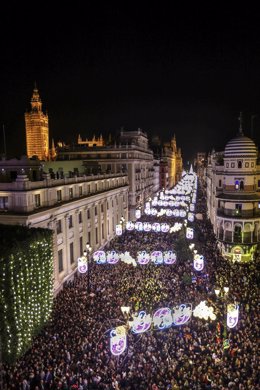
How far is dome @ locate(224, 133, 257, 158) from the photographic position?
41.1 metres

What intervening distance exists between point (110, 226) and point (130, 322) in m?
31.5

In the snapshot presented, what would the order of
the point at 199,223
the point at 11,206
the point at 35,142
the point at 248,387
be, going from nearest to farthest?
the point at 248,387, the point at 11,206, the point at 199,223, the point at 35,142

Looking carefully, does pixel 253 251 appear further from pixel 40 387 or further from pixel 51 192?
pixel 40 387

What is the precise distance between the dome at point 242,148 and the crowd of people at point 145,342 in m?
15.9

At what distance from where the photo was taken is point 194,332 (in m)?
22.3

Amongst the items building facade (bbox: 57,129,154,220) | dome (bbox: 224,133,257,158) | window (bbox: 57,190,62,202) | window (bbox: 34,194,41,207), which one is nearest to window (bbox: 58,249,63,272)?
window (bbox: 57,190,62,202)

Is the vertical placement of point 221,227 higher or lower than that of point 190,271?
higher

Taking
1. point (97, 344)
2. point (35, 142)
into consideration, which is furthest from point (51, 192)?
point (35, 142)

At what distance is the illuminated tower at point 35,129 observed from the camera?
12569 centimetres

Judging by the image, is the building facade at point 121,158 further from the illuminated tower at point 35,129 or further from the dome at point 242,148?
the illuminated tower at point 35,129

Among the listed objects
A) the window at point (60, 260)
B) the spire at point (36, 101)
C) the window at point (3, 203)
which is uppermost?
the spire at point (36, 101)

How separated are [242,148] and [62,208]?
24.6 m

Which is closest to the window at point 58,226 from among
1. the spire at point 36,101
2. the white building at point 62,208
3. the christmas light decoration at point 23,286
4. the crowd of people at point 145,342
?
the white building at point 62,208

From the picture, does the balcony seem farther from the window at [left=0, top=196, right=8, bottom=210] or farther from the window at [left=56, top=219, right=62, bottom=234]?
the window at [left=0, top=196, right=8, bottom=210]
